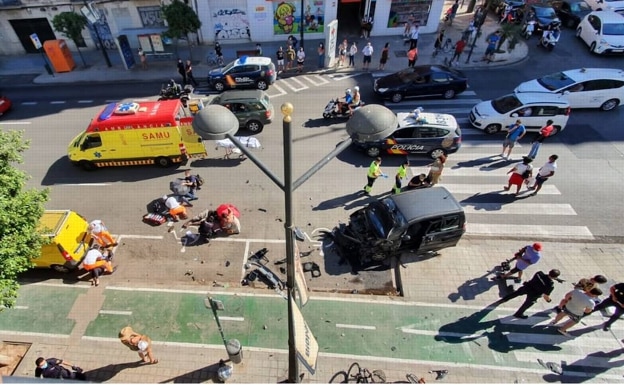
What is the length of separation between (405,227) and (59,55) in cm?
2428

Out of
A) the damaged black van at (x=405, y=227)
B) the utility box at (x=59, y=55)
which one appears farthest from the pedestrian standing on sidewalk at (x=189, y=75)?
the damaged black van at (x=405, y=227)

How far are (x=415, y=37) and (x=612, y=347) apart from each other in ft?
62.9

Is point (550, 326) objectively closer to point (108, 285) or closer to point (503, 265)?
point (503, 265)

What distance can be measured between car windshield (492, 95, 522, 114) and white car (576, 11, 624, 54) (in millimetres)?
11350

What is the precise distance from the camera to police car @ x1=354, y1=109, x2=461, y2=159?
1392 cm

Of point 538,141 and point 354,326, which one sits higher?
point 538,141

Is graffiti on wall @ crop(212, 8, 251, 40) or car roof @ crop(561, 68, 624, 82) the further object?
graffiti on wall @ crop(212, 8, 251, 40)

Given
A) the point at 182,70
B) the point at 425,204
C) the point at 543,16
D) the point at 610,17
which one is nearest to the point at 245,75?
the point at 182,70

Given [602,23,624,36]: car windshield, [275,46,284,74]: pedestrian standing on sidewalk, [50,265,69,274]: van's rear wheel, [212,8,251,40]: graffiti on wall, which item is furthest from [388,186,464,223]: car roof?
[602,23,624,36]: car windshield

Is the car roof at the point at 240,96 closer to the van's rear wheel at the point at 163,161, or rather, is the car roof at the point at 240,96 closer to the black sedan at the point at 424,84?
the van's rear wheel at the point at 163,161

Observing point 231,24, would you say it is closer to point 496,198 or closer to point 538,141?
point 538,141

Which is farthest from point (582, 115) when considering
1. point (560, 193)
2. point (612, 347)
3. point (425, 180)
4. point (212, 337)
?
point (212, 337)

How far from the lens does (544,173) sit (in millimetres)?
12062

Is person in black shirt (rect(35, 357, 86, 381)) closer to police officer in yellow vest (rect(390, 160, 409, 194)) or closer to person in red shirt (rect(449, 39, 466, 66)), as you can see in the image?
police officer in yellow vest (rect(390, 160, 409, 194))
